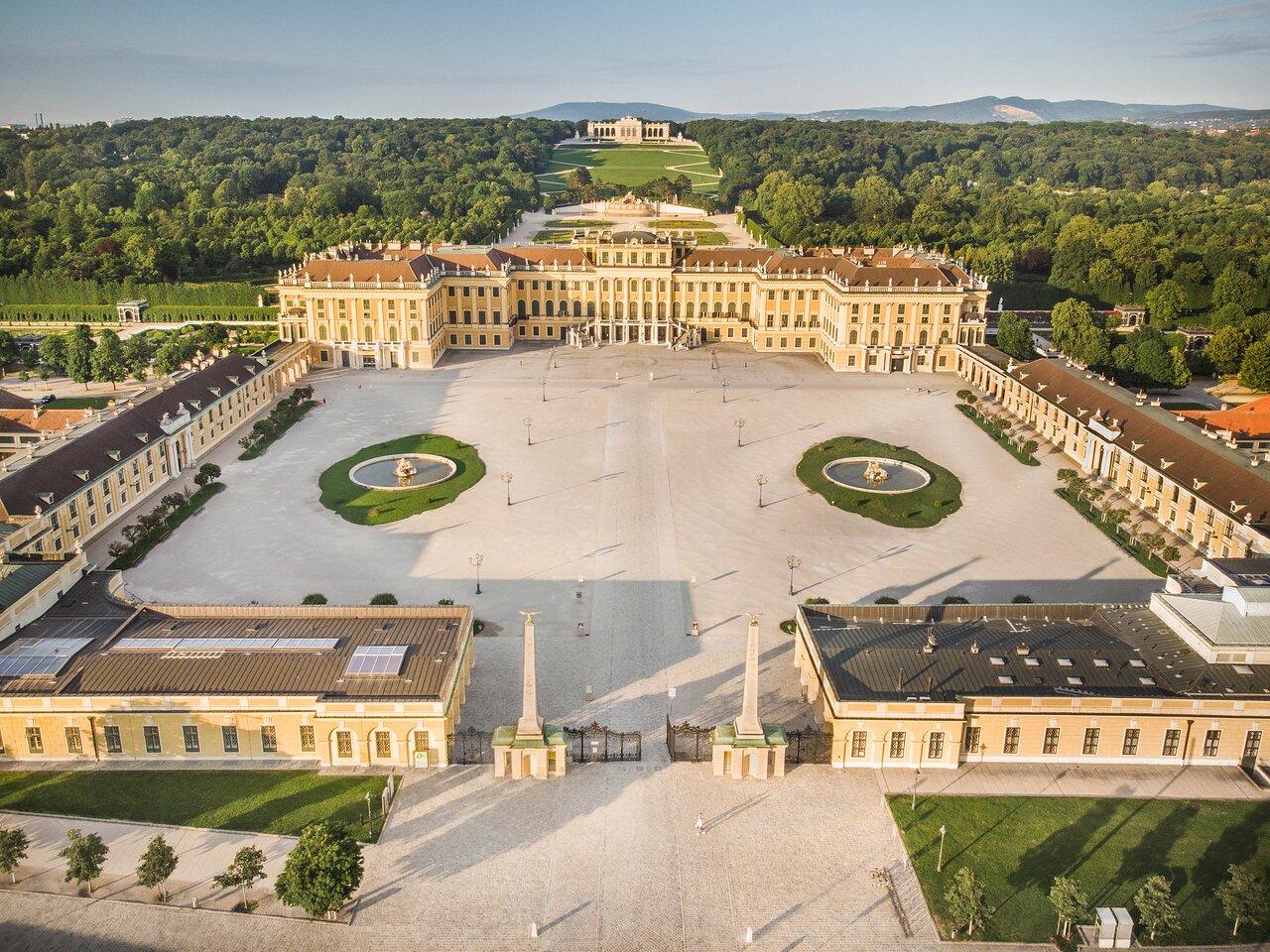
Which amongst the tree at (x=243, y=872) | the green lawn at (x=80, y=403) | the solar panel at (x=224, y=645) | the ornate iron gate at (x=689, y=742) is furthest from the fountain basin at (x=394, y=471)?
the tree at (x=243, y=872)

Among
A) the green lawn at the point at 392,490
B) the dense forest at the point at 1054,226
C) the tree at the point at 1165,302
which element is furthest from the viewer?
the dense forest at the point at 1054,226

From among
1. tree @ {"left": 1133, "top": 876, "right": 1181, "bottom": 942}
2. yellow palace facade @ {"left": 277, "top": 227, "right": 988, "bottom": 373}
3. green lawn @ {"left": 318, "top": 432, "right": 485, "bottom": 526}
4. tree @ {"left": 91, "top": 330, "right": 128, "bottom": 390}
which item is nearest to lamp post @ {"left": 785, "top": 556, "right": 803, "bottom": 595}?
green lawn @ {"left": 318, "top": 432, "right": 485, "bottom": 526}

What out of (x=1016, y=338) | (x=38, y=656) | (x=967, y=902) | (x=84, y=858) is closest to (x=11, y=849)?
(x=84, y=858)

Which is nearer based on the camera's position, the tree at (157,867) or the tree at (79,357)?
the tree at (157,867)

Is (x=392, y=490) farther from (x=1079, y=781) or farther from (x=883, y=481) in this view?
(x=1079, y=781)

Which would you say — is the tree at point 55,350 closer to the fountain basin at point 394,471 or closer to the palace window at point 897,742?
the fountain basin at point 394,471

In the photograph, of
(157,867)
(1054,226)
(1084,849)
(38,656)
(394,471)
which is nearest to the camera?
(157,867)

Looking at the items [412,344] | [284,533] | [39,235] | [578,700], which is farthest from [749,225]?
[578,700]
